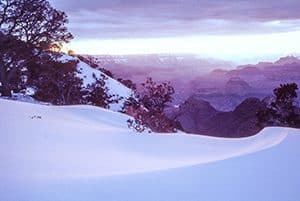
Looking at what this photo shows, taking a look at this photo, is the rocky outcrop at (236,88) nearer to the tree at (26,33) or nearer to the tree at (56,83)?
the tree at (56,83)

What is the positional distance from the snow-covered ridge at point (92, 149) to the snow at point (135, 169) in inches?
0.5

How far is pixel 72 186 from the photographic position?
14.9 feet

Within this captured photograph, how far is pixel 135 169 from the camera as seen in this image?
551cm

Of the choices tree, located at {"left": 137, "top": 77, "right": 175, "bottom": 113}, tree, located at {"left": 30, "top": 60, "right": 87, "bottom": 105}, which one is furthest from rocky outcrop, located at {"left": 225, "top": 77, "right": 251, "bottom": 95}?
tree, located at {"left": 137, "top": 77, "right": 175, "bottom": 113}

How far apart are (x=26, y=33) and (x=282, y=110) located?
1579 centimetres

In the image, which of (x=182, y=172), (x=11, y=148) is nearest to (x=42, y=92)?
(x=11, y=148)

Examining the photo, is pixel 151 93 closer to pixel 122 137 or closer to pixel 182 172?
pixel 122 137

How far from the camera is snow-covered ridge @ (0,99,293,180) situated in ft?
17.9

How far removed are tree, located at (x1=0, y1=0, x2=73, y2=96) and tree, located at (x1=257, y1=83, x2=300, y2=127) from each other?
1271 cm

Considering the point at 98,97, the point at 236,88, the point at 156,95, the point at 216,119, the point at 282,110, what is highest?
the point at 156,95

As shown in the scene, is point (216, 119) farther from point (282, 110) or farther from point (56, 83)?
point (282, 110)

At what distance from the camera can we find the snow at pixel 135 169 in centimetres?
441

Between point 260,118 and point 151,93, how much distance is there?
358 inches

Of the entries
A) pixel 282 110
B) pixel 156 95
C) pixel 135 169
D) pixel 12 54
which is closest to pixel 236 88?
pixel 156 95
